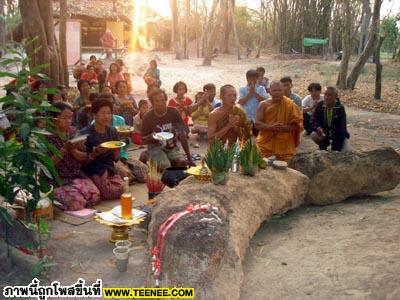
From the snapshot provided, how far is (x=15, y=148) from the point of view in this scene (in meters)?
3.21

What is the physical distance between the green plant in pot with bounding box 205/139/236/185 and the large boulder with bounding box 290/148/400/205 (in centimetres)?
149

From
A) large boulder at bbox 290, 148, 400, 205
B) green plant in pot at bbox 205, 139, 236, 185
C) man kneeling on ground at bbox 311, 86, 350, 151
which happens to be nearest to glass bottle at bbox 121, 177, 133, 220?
green plant in pot at bbox 205, 139, 236, 185

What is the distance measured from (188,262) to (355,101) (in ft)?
38.5

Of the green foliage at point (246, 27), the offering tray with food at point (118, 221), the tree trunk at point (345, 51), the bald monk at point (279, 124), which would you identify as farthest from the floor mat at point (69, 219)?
the green foliage at point (246, 27)

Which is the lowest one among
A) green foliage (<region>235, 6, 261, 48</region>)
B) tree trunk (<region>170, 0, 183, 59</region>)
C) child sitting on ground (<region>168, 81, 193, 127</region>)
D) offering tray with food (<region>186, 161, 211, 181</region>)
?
offering tray with food (<region>186, 161, 211, 181</region>)

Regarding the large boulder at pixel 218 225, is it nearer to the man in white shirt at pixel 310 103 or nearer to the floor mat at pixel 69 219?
the floor mat at pixel 69 219

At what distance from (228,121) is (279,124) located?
0.68 m

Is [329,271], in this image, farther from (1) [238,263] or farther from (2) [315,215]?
(2) [315,215]

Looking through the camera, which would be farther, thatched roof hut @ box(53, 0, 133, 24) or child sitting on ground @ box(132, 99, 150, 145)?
thatched roof hut @ box(53, 0, 133, 24)

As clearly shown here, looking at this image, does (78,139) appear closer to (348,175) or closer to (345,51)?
(348,175)

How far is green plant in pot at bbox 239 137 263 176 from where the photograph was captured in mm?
4645

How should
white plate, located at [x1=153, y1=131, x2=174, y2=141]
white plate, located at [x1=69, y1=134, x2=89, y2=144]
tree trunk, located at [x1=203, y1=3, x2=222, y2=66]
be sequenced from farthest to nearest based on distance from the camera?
tree trunk, located at [x1=203, y1=3, x2=222, y2=66], white plate, located at [x1=153, y1=131, x2=174, y2=141], white plate, located at [x1=69, y1=134, x2=89, y2=144]

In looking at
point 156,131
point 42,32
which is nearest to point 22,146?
point 156,131

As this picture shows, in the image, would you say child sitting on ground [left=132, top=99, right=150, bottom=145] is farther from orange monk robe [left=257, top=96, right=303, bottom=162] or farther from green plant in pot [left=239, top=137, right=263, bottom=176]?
green plant in pot [left=239, top=137, right=263, bottom=176]
